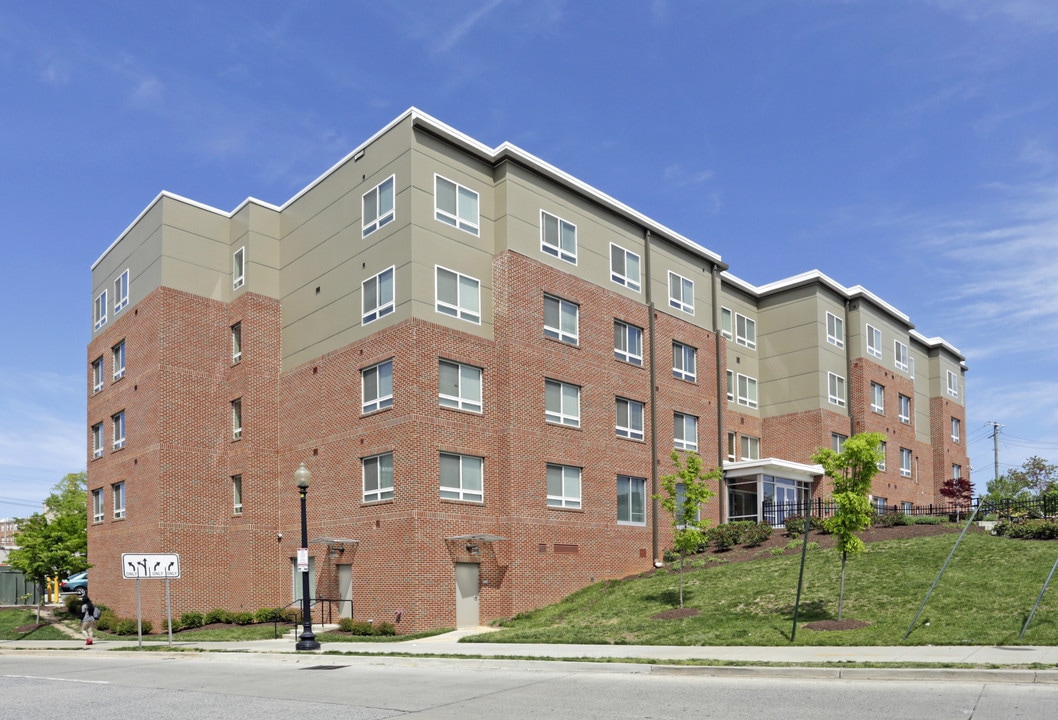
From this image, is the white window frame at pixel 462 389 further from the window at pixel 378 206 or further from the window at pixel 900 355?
the window at pixel 900 355

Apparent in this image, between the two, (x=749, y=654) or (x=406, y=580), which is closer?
(x=749, y=654)

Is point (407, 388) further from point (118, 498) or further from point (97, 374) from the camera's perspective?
point (97, 374)

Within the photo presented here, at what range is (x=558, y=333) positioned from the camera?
33.7 m

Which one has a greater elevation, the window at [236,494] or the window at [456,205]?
the window at [456,205]

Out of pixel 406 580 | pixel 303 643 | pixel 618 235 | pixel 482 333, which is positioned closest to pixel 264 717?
pixel 303 643

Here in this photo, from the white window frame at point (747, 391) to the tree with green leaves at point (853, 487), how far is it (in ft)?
73.9

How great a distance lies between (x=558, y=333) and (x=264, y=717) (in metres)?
22.5

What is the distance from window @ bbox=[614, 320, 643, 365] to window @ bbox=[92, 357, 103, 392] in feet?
72.1

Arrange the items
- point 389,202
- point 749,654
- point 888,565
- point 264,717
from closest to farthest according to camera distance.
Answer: point 264,717
point 749,654
point 888,565
point 389,202

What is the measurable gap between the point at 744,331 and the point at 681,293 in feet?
25.0

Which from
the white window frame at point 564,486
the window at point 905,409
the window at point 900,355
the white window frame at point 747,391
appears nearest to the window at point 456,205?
the white window frame at point 564,486

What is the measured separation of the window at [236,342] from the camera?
35.2m

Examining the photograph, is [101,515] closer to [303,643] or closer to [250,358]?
[250,358]

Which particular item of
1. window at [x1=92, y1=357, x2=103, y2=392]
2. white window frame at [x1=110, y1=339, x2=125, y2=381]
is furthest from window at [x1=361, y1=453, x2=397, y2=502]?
window at [x1=92, y1=357, x2=103, y2=392]
